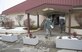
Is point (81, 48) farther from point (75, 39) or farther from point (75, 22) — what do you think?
point (75, 22)

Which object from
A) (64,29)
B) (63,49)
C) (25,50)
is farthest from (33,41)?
(64,29)

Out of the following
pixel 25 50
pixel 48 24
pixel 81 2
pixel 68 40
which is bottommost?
pixel 25 50

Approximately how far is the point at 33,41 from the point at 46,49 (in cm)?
156

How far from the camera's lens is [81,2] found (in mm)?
Answer: 16422

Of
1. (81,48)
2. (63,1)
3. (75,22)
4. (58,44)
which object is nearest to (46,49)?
(58,44)

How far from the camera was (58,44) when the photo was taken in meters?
10.5

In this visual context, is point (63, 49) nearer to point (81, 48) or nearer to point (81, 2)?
point (81, 48)

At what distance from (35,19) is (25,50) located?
14.1m

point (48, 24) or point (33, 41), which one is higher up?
point (48, 24)

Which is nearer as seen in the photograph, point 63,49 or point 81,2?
point 63,49

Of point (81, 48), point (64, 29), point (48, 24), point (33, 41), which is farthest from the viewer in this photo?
point (64, 29)

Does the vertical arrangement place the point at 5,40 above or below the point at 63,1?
below

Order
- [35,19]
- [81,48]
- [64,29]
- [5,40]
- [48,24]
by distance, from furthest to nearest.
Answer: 1. [35,19]
2. [64,29]
3. [48,24]
4. [5,40]
5. [81,48]

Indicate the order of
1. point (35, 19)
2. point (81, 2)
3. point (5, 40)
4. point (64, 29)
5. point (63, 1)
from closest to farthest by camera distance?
point (5, 40), point (81, 2), point (63, 1), point (64, 29), point (35, 19)
